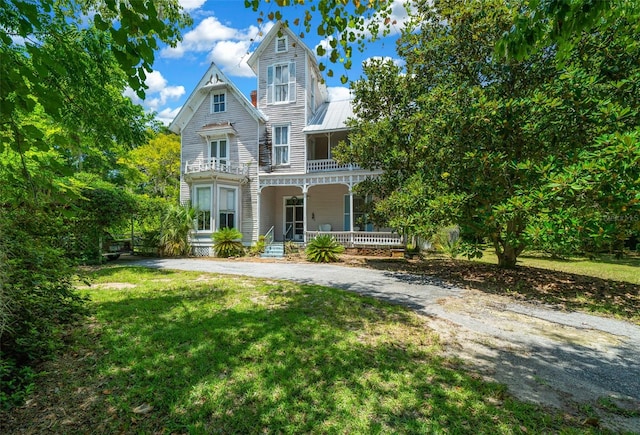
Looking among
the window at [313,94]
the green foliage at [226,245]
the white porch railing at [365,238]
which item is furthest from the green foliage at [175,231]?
the window at [313,94]

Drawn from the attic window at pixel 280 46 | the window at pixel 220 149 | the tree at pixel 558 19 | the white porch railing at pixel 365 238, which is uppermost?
the attic window at pixel 280 46

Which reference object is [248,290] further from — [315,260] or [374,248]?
[374,248]

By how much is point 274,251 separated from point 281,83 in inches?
380

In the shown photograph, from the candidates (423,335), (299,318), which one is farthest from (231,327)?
(423,335)

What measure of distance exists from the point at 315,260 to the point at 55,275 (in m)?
10.5

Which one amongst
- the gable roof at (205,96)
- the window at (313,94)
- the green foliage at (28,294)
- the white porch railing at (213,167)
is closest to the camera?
the green foliage at (28,294)

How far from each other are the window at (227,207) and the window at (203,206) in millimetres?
558

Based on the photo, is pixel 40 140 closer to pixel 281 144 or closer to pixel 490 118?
pixel 490 118

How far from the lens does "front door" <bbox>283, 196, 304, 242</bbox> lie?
19.3m

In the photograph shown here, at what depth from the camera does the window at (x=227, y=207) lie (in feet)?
56.4

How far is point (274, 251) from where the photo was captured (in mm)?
16359

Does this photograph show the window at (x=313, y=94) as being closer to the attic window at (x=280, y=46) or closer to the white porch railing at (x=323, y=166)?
the attic window at (x=280, y=46)

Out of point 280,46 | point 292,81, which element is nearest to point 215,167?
point 292,81

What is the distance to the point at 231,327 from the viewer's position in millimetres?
4664
